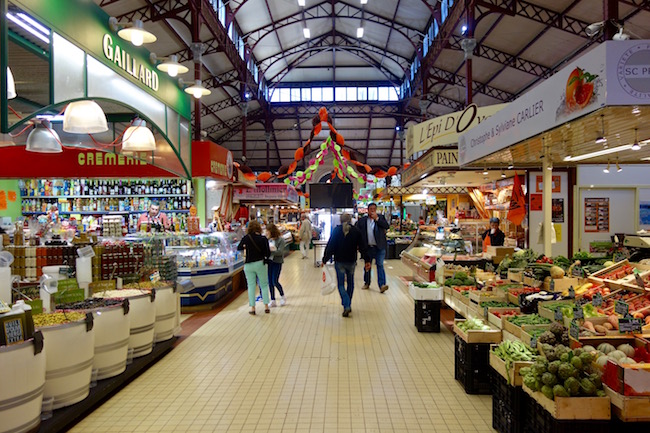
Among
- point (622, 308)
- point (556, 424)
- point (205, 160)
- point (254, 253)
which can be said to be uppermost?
point (205, 160)

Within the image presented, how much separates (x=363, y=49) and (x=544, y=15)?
11.9 m

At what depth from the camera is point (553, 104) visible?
14.3ft

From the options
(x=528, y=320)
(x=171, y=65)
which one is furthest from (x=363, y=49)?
(x=528, y=320)

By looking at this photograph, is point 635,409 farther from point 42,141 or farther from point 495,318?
point 42,141

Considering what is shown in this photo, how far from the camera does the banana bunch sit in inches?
128

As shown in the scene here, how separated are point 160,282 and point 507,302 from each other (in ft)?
12.8

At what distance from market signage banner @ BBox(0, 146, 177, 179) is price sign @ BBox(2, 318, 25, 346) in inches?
274

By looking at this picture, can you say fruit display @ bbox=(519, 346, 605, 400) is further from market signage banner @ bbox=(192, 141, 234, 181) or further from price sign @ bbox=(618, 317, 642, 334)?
market signage banner @ bbox=(192, 141, 234, 181)

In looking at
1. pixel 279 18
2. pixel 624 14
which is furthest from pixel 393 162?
pixel 624 14

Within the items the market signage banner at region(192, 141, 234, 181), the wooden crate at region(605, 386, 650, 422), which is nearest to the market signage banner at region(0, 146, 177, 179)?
the market signage banner at region(192, 141, 234, 181)

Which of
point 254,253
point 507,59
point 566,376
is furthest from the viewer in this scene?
point 507,59

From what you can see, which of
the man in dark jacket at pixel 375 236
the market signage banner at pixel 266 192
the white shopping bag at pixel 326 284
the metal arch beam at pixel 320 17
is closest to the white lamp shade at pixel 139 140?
the white shopping bag at pixel 326 284

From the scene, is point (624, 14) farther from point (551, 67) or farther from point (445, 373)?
point (445, 373)

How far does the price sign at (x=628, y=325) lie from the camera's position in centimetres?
330
